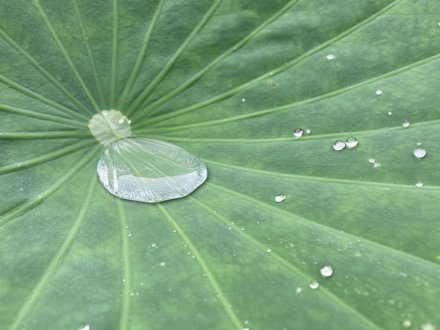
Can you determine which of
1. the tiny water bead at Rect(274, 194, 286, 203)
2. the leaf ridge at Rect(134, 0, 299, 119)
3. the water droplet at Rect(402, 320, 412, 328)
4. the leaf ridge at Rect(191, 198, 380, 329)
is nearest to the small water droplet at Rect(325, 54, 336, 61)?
the leaf ridge at Rect(134, 0, 299, 119)

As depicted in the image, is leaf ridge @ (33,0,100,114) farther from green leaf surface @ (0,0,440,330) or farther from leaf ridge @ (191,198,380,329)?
leaf ridge @ (191,198,380,329)

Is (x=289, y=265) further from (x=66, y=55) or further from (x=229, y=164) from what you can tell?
(x=66, y=55)

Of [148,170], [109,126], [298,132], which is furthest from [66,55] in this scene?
[298,132]

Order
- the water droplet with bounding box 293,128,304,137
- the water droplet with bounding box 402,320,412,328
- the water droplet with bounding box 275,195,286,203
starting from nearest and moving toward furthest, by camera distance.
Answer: the water droplet with bounding box 402,320,412,328 → the water droplet with bounding box 275,195,286,203 → the water droplet with bounding box 293,128,304,137

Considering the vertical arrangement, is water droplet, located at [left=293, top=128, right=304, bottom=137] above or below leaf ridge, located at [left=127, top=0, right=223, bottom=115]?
below

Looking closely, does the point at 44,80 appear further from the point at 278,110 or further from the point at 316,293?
the point at 316,293
